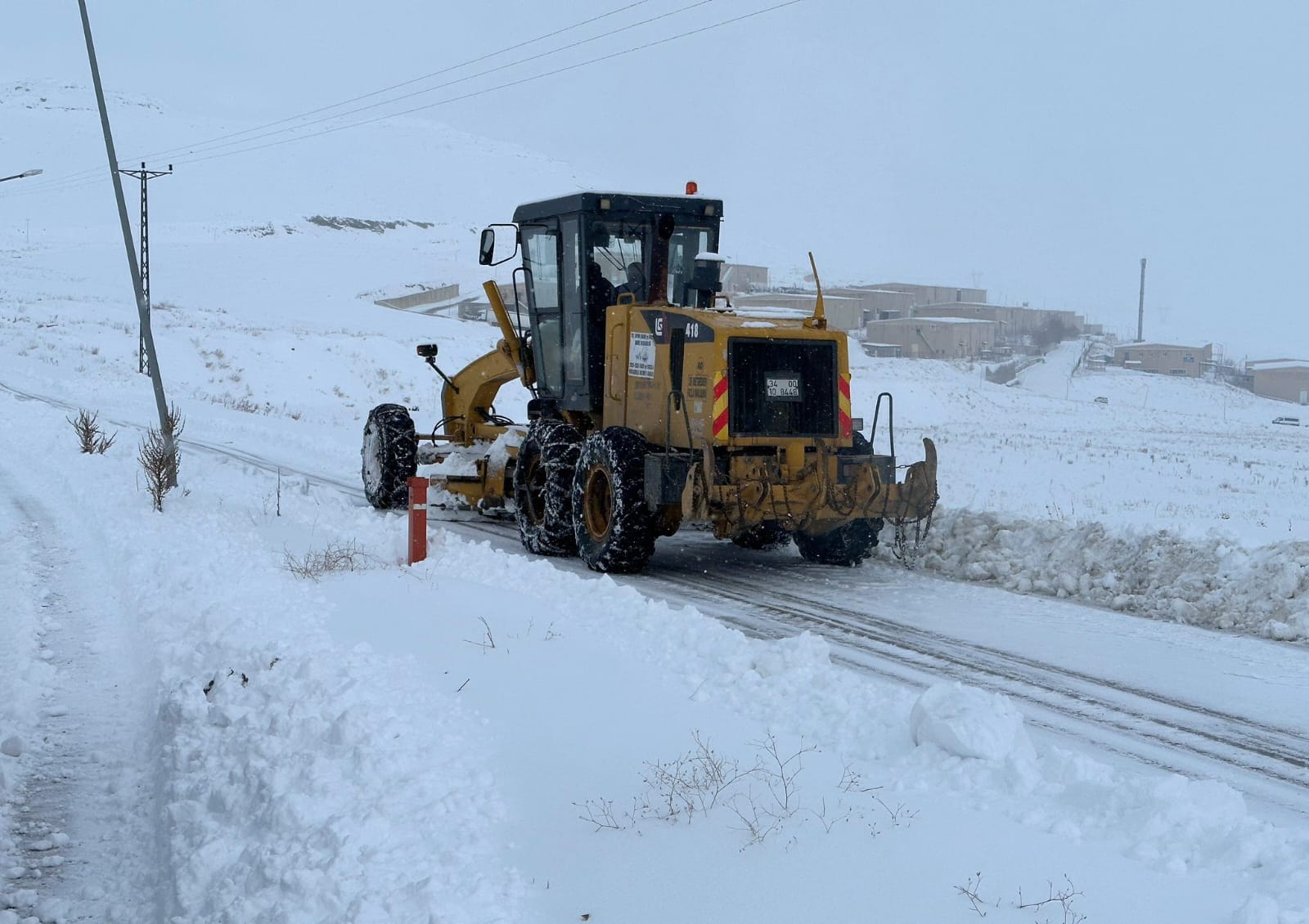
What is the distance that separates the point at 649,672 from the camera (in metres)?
6.76

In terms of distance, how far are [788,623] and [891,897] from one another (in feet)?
15.0

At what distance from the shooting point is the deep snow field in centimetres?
423

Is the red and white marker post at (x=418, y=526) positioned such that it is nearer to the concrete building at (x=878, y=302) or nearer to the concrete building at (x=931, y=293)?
the concrete building at (x=878, y=302)

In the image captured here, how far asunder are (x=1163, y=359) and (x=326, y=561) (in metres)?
78.5

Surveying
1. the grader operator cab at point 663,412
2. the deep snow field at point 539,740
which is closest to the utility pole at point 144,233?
the grader operator cab at point 663,412

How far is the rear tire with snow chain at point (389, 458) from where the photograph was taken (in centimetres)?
1388

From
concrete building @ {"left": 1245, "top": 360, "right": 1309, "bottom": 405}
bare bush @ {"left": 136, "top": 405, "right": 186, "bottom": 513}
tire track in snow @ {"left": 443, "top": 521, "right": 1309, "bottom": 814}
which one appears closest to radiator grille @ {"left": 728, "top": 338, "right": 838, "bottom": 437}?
tire track in snow @ {"left": 443, "top": 521, "right": 1309, "bottom": 814}

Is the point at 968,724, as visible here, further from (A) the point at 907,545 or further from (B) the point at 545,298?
(B) the point at 545,298

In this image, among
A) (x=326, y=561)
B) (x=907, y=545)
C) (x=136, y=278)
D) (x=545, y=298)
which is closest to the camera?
(x=326, y=561)

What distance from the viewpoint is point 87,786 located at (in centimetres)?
581

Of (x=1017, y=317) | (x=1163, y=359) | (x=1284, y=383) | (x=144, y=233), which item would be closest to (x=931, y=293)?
(x=1017, y=317)

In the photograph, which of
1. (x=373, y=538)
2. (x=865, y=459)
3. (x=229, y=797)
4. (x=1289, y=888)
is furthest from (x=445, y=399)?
(x=1289, y=888)

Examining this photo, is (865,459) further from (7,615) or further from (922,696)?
(7,615)

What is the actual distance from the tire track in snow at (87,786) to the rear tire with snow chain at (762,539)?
5528 mm
